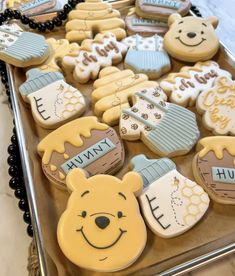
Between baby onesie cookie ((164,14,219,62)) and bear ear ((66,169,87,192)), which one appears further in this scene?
baby onesie cookie ((164,14,219,62))

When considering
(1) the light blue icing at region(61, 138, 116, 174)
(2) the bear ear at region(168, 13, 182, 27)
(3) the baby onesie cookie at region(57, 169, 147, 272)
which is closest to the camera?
(3) the baby onesie cookie at region(57, 169, 147, 272)

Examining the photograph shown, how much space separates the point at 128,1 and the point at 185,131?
1.62 feet

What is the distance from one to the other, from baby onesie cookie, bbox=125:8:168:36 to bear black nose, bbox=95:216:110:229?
0.55 metres

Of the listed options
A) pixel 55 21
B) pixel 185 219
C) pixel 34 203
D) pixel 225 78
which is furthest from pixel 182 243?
pixel 55 21

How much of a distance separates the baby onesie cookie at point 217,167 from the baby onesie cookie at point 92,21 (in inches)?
15.6

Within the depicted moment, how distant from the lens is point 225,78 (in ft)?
2.65

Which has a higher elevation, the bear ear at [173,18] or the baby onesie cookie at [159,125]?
the bear ear at [173,18]

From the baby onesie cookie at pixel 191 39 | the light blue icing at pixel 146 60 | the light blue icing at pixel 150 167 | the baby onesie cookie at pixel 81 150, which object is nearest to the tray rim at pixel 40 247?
the baby onesie cookie at pixel 81 150

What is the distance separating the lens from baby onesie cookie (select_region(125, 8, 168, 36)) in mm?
981

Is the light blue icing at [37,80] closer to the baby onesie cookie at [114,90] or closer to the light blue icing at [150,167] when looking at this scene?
the baby onesie cookie at [114,90]

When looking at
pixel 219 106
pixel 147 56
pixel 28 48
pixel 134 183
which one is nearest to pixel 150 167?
pixel 134 183

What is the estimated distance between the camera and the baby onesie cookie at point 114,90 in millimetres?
782

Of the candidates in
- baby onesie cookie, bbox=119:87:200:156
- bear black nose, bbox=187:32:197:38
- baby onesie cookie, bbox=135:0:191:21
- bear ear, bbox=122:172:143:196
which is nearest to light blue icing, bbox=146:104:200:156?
baby onesie cookie, bbox=119:87:200:156

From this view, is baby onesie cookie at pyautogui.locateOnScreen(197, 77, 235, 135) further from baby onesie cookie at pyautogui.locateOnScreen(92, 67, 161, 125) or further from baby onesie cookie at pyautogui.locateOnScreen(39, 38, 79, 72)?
baby onesie cookie at pyautogui.locateOnScreen(39, 38, 79, 72)
